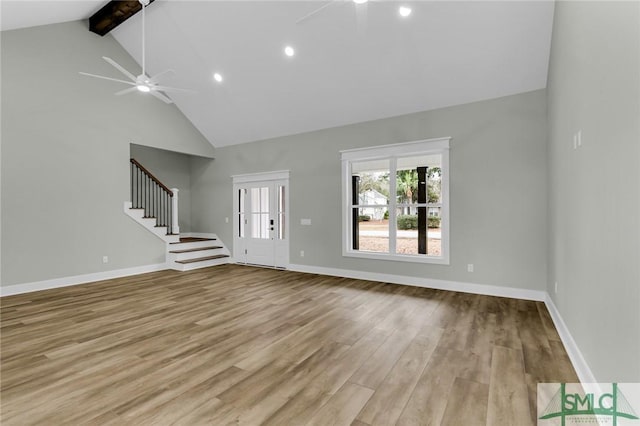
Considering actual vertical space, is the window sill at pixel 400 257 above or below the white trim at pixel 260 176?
below

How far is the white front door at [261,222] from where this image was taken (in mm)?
6742

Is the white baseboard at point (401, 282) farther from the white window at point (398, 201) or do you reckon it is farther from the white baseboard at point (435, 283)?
the white window at point (398, 201)

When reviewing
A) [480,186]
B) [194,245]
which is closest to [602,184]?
[480,186]

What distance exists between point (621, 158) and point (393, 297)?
3.29m

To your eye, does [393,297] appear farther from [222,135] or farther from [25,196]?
[25,196]

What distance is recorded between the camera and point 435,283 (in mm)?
4879

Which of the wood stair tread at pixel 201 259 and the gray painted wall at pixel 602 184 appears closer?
the gray painted wall at pixel 602 184

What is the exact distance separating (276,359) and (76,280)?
489 cm

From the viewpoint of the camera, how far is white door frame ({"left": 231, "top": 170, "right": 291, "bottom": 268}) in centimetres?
661

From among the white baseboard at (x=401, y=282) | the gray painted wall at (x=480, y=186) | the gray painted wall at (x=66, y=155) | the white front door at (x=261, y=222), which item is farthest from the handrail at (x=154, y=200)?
the gray painted wall at (x=480, y=186)

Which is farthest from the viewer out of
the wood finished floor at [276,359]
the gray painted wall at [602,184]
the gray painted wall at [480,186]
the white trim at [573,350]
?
the gray painted wall at [480,186]

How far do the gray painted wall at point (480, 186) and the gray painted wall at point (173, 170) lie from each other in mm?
4432

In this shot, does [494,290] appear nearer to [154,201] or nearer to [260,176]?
[260,176]

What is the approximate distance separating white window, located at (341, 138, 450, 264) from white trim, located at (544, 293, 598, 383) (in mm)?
1703
